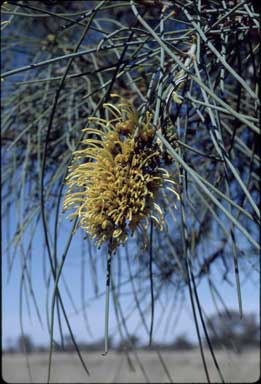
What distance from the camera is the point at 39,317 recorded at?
1.84 ft

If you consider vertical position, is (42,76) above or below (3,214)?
above

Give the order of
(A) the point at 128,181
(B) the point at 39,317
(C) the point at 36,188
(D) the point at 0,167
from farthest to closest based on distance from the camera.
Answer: (D) the point at 0,167
(C) the point at 36,188
(B) the point at 39,317
(A) the point at 128,181

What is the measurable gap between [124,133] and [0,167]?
53 cm

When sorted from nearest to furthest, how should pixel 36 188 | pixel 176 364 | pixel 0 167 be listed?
pixel 36 188 < pixel 0 167 < pixel 176 364

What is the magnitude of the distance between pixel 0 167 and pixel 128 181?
1.79ft

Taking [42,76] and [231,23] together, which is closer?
[231,23]

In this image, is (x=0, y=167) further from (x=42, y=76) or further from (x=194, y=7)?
(x=194, y=7)

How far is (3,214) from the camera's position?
0.78 m

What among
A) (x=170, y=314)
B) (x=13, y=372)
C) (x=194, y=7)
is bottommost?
(x=13, y=372)

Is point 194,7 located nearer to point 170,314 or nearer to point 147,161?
point 147,161

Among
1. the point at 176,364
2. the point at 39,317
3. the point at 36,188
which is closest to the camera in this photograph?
the point at 39,317

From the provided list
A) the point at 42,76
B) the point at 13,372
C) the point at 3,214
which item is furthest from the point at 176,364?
the point at 42,76

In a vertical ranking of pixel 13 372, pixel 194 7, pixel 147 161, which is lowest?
pixel 13 372

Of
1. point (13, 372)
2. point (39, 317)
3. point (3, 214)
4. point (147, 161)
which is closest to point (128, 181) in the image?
point (147, 161)
